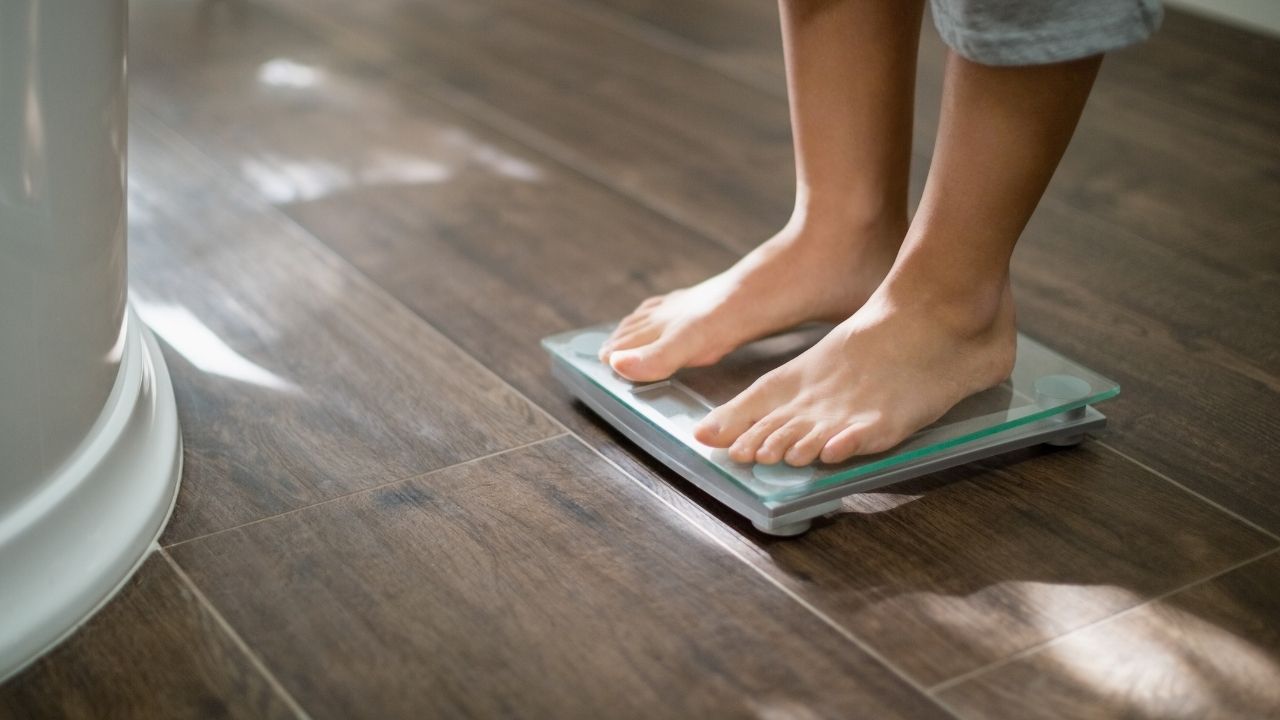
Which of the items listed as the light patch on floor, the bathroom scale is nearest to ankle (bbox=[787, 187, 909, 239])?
the bathroom scale

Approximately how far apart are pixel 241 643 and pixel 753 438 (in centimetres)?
34

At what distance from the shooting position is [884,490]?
95cm

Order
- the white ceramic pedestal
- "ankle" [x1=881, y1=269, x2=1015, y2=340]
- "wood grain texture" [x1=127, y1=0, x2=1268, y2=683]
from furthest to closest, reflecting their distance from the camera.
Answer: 1. "ankle" [x1=881, y1=269, x2=1015, y2=340]
2. "wood grain texture" [x1=127, y1=0, x2=1268, y2=683]
3. the white ceramic pedestal

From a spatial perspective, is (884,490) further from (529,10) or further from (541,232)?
(529,10)

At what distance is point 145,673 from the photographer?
75 centimetres

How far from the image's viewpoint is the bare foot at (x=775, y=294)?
1037mm

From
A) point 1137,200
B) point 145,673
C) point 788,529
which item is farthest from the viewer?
point 1137,200

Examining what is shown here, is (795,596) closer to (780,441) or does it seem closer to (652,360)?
(780,441)

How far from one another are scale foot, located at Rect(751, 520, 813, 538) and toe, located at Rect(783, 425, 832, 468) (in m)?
0.04

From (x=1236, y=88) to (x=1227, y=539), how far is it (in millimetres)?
1185

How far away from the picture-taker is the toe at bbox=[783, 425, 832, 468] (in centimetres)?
89

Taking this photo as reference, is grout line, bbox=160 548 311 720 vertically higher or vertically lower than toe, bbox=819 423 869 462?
lower

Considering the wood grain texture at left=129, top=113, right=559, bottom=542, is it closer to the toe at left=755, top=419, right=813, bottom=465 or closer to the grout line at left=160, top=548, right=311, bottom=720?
the grout line at left=160, top=548, right=311, bottom=720

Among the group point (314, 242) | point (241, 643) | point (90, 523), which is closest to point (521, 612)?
point (241, 643)
